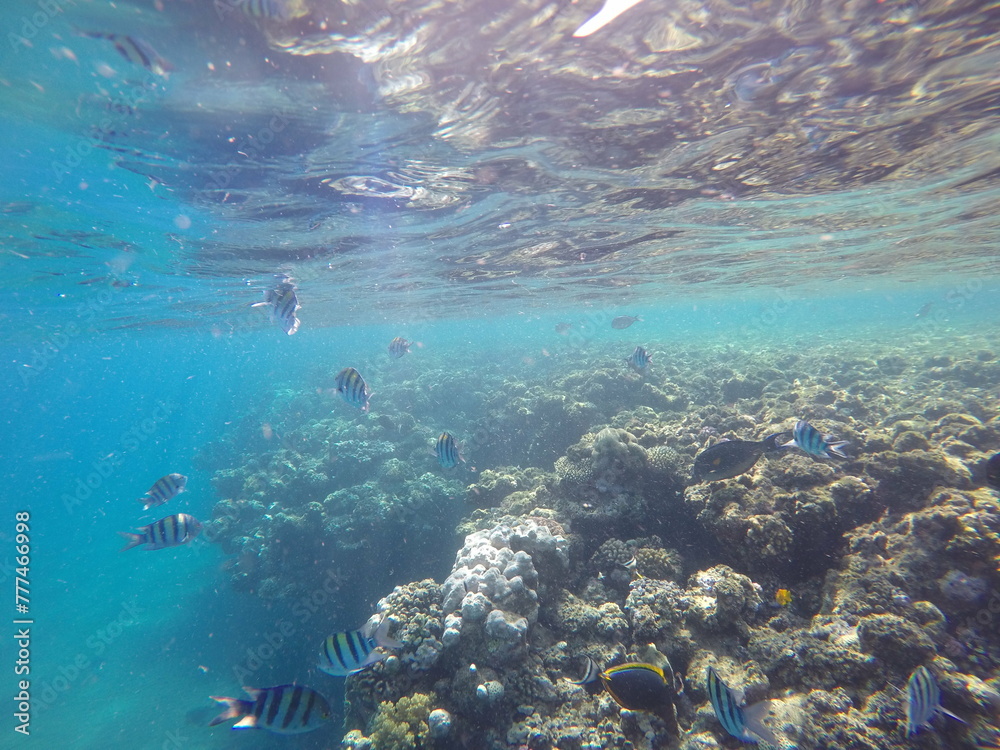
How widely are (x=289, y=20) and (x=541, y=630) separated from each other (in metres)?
9.67

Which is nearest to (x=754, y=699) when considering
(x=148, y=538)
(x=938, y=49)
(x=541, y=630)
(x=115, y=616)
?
(x=541, y=630)

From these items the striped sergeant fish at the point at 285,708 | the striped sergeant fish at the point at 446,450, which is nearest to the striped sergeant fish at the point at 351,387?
the striped sergeant fish at the point at 446,450

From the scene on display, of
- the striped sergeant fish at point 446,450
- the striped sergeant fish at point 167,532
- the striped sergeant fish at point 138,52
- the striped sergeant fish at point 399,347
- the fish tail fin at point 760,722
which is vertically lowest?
the fish tail fin at point 760,722

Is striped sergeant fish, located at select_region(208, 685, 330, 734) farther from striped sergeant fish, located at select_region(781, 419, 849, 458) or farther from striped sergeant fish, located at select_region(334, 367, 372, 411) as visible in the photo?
striped sergeant fish, located at select_region(781, 419, 849, 458)

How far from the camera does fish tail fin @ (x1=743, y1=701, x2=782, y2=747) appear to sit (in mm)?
3935

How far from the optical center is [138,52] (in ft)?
20.8

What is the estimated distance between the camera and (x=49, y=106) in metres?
8.02

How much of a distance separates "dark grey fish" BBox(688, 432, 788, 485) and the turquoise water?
2.79 meters

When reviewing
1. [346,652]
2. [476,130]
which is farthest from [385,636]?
[476,130]

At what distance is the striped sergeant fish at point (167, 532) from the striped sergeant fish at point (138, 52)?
269 inches

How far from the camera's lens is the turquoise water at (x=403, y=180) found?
656cm

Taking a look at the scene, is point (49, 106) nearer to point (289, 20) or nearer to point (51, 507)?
point (289, 20)

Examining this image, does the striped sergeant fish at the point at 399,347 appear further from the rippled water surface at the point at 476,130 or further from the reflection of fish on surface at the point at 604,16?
the reflection of fish on surface at the point at 604,16

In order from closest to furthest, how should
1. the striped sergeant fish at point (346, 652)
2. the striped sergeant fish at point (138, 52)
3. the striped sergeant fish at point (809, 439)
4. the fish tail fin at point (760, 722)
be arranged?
the fish tail fin at point (760, 722) → the striped sergeant fish at point (346, 652) → the striped sergeant fish at point (809, 439) → the striped sergeant fish at point (138, 52)
